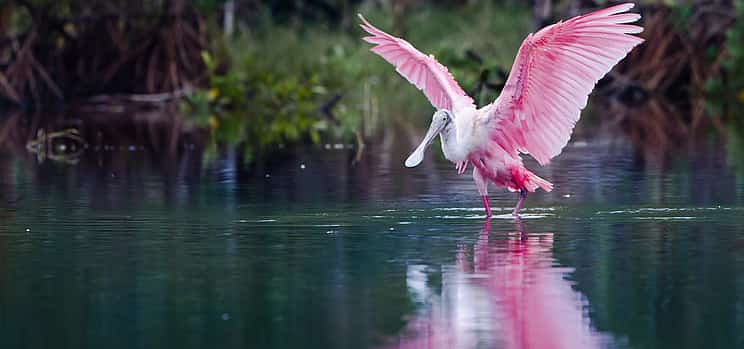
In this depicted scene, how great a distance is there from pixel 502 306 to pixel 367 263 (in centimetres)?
138

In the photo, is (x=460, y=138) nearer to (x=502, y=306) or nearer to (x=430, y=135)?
(x=430, y=135)

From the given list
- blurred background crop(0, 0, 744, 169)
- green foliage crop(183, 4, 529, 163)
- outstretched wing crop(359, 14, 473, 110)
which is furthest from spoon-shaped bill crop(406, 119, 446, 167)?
blurred background crop(0, 0, 744, 169)

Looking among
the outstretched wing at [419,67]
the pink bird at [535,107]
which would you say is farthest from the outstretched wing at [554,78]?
the outstretched wing at [419,67]

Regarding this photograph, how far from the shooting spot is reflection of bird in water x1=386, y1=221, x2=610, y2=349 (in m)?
6.16

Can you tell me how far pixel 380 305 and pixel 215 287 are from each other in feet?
2.83

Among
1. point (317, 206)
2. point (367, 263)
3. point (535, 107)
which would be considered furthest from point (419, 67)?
point (367, 263)

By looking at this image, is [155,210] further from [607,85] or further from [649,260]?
[607,85]

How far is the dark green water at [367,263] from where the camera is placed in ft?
20.9

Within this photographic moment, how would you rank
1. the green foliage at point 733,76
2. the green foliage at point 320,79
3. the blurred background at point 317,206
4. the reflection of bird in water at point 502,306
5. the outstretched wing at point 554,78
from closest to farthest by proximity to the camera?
the reflection of bird in water at point 502,306
the blurred background at point 317,206
the outstretched wing at point 554,78
the green foliage at point 320,79
the green foliage at point 733,76

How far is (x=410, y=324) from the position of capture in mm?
6492

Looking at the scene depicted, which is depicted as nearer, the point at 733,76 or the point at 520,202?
the point at 520,202

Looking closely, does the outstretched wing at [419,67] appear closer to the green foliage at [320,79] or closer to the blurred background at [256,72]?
the green foliage at [320,79]

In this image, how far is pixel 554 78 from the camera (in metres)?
10.4

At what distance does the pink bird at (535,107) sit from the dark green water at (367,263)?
1.10 feet
